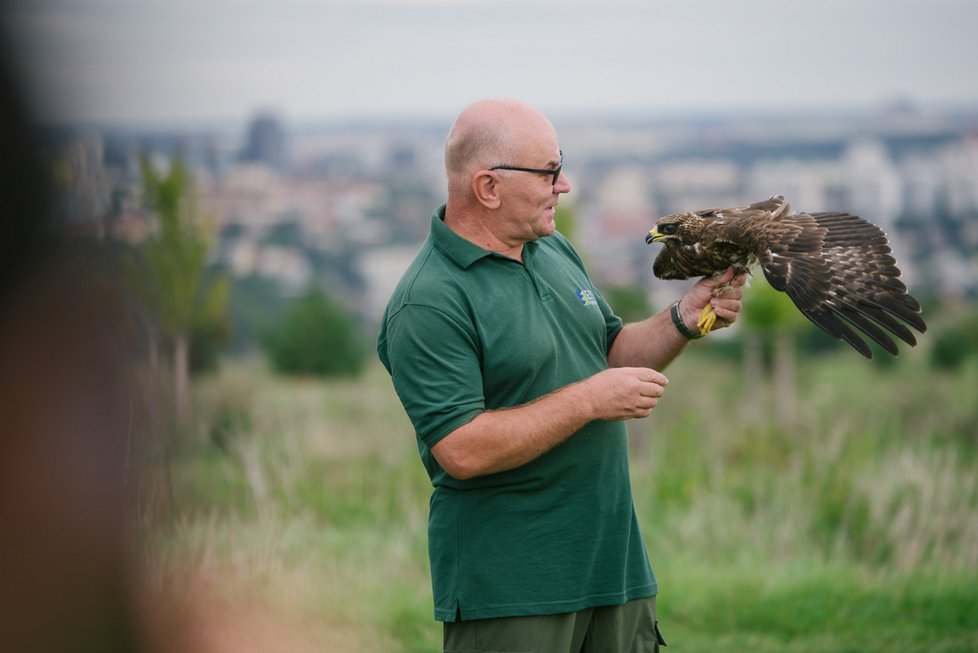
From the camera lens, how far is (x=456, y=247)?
289 centimetres

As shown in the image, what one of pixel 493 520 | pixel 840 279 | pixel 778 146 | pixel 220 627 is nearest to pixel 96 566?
pixel 220 627

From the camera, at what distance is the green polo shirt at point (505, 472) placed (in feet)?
8.86

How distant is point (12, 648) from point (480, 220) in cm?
238

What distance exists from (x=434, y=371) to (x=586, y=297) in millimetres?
650

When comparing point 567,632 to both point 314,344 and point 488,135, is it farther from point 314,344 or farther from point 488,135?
point 314,344

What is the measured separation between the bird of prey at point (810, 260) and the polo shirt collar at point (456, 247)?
1.97 ft

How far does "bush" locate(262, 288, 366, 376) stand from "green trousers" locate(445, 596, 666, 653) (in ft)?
45.3

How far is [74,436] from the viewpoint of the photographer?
A: 2.06 ft

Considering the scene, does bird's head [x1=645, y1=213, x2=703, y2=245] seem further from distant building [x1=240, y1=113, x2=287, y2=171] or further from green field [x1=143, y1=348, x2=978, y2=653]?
distant building [x1=240, y1=113, x2=287, y2=171]

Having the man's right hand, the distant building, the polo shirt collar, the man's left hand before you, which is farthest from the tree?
the distant building

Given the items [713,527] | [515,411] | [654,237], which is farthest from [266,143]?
[515,411]

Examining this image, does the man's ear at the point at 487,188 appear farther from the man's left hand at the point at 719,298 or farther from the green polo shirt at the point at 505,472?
the man's left hand at the point at 719,298

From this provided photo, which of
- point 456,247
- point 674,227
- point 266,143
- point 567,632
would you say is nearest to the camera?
point 567,632

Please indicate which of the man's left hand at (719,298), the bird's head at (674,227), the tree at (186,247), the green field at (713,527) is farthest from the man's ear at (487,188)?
the tree at (186,247)
